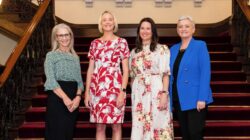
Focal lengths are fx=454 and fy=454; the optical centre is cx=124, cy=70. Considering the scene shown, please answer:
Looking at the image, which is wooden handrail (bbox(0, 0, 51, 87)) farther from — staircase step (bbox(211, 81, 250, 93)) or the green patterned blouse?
staircase step (bbox(211, 81, 250, 93))

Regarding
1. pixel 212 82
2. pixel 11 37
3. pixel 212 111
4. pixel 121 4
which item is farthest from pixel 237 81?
pixel 11 37

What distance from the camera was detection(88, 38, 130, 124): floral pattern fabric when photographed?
175 inches

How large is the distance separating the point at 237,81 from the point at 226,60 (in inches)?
28.2

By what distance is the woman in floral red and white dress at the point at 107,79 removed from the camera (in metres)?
4.44

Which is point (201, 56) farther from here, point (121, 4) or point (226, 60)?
point (121, 4)

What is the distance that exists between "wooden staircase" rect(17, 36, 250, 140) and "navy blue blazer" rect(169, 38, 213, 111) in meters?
1.61

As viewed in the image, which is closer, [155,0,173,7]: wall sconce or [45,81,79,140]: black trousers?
[45,81,79,140]: black trousers

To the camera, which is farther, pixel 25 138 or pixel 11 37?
pixel 11 37

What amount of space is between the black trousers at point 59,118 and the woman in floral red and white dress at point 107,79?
0.21m

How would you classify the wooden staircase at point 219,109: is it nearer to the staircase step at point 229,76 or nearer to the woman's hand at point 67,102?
the staircase step at point 229,76

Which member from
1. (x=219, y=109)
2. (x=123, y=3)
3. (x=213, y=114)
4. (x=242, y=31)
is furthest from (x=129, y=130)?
(x=123, y=3)

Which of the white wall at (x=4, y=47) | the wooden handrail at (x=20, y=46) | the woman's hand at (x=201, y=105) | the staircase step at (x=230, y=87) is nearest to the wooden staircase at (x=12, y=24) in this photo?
the white wall at (x=4, y=47)

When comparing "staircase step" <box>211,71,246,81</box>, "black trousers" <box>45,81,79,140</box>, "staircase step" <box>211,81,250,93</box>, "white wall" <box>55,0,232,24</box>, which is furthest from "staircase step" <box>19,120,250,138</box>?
"white wall" <box>55,0,232,24</box>

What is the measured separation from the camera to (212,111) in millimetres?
6152
